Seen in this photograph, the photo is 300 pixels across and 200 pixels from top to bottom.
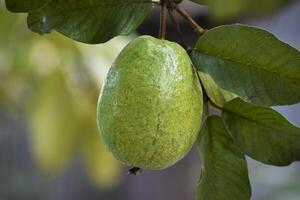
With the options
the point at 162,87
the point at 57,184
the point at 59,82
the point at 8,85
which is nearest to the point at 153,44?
the point at 162,87

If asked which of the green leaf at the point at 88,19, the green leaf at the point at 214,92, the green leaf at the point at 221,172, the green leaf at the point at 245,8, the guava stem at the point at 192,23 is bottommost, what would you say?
the green leaf at the point at 245,8

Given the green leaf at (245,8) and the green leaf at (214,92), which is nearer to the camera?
the green leaf at (214,92)

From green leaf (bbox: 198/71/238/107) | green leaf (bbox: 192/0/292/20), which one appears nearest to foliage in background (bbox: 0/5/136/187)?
green leaf (bbox: 192/0/292/20)

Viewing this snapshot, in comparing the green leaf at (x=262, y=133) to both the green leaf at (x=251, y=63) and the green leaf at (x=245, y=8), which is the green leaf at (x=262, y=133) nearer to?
the green leaf at (x=251, y=63)

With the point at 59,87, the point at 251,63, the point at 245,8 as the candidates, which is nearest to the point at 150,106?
the point at 251,63

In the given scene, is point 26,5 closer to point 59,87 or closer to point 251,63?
point 251,63

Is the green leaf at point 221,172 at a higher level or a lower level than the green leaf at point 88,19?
lower

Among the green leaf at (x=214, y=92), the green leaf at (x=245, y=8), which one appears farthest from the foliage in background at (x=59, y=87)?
the green leaf at (x=214, y=92)

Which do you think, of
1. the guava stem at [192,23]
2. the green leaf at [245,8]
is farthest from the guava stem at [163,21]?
the green leaf at [245,8]
